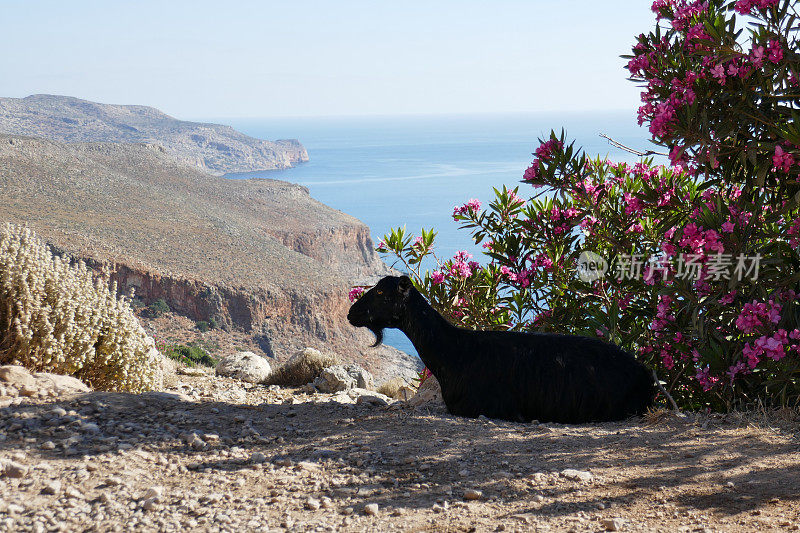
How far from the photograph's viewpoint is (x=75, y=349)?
5.88 metres

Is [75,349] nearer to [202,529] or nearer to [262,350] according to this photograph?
[202,529]

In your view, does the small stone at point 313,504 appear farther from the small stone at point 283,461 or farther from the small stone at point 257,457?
the small stone at point 257,457

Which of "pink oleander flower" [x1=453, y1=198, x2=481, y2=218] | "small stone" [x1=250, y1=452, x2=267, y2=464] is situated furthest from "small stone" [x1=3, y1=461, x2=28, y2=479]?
"pink oleander flower" [x1=453, y1=198, x2=481, y2=218]

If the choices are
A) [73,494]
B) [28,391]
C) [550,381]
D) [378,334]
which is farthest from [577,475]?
[28,391]

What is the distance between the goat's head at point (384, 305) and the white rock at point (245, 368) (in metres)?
4.65

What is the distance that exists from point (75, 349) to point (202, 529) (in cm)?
364

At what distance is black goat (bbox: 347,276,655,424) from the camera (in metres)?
5.43

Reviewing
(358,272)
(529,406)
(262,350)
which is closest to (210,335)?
(262,350)

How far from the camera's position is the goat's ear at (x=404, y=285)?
232 inches

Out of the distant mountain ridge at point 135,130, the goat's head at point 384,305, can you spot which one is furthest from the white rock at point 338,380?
the distant mountain ridge at point 135,130

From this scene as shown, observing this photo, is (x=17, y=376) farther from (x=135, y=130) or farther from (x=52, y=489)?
(x=135, y=130)

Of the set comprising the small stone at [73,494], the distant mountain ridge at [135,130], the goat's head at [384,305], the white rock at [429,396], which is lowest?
the white rock at [429,396]

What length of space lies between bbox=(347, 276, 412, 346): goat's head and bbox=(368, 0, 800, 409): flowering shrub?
4.92 ft

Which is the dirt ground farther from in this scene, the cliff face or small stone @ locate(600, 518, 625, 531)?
the cliff face
